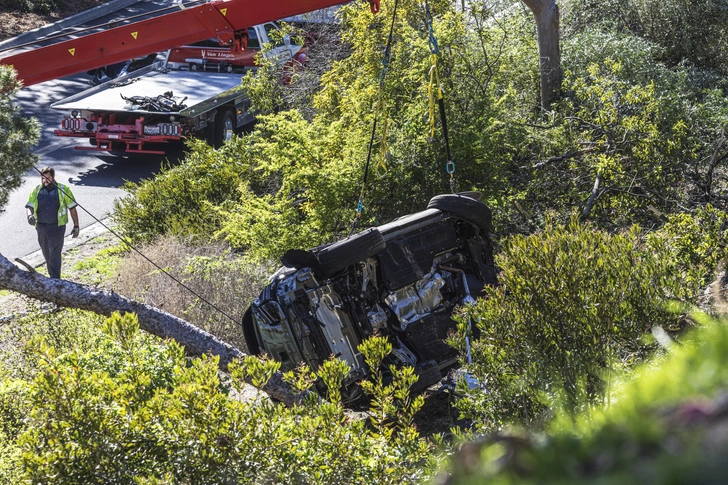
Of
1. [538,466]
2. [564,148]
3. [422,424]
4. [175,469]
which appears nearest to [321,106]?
[564,148]

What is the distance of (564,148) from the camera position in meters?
9.06

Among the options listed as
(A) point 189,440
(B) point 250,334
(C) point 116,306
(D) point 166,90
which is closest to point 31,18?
(D) point 166,90

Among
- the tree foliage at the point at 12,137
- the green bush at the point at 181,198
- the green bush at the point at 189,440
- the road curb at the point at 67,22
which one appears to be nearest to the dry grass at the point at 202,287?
the green bush at the point at 181,198

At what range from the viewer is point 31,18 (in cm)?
2456

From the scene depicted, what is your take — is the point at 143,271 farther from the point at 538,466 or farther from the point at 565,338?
the point at 538,466

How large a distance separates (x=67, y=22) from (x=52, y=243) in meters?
18.2

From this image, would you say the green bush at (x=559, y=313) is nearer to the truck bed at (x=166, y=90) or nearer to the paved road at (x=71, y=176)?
the paved road at (x=71, y=176)

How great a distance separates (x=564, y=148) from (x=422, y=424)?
4.62 metres

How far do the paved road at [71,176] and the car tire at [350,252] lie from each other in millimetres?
5786

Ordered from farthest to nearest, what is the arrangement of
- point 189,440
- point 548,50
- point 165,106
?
point 165,106 → point 548,50 → point 189,440

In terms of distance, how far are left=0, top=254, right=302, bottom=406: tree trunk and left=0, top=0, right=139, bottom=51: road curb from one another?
55.9ft

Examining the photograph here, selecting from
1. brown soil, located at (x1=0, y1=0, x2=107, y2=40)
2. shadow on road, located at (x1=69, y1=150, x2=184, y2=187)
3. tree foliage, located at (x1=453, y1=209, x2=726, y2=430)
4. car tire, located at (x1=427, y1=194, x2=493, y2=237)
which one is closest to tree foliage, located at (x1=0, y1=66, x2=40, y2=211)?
car tire, located at (x1=427, y1=194, x2=493, y2=237)

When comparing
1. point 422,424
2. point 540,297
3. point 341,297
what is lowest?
point 422,424

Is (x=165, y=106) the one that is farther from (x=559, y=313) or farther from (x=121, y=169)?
(x=559, y=313)
